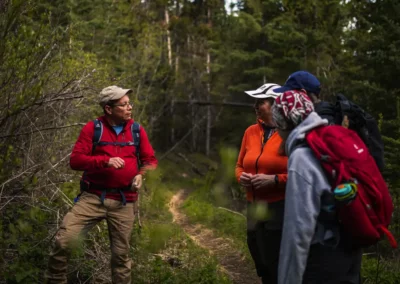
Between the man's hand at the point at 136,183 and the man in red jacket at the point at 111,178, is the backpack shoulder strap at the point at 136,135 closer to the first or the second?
the man in red jacket at the point at 111,178

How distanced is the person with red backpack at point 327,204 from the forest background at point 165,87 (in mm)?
1737

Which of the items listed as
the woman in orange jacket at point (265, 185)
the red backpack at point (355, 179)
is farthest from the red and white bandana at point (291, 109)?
the woman in orange jacket at point (265, 185)

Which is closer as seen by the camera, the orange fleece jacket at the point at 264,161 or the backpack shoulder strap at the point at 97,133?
the orange fleece jacket at the point at 264,161

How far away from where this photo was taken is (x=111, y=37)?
17.7 meters

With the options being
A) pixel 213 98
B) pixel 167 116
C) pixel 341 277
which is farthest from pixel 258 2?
pixel 341 277

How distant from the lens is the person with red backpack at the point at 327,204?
2.78 m

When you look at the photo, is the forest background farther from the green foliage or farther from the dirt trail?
the dirt trail

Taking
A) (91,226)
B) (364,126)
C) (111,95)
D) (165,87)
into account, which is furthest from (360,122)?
(165,87)

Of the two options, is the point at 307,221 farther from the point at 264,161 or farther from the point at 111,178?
the point at 111,178

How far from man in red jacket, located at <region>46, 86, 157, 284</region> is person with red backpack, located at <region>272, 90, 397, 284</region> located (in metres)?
2.15

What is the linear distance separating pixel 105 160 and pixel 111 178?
0.24m

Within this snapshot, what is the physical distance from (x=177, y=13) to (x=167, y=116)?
743 cm

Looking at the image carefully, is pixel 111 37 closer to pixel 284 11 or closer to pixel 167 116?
pixel 284 11

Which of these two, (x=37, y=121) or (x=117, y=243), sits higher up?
(x=37, y=121)
